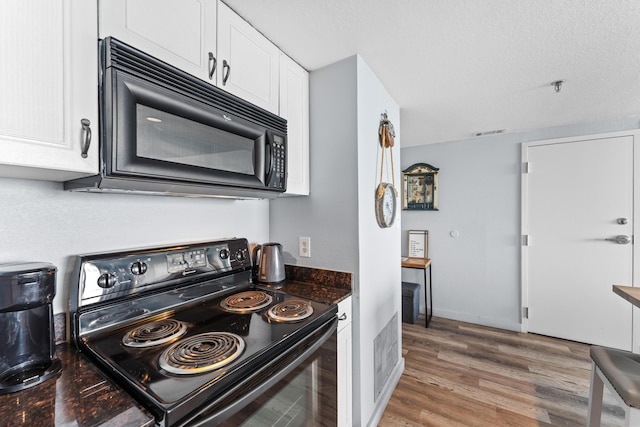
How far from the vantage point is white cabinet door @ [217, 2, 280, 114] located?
1139mm

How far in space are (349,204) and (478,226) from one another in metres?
2.42

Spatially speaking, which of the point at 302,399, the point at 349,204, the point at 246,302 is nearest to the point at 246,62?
the point at 349,204

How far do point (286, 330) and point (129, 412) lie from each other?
51 centimetres

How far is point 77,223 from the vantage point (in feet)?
3.29

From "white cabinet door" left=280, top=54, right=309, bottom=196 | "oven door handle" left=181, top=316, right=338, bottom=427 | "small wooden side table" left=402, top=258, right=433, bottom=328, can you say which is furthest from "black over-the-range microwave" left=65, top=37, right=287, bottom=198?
"small wooden side table" left=402, top=258, right=433, bottom=328

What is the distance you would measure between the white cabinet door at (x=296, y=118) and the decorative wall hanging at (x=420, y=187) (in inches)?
91.3

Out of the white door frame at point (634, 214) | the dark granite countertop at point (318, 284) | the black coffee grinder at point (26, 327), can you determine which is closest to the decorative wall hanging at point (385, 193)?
the dark granite countertop at point (318, 284)

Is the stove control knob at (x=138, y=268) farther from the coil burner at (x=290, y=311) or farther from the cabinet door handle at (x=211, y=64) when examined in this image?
the cabinet door handle at (x=211, y=64)

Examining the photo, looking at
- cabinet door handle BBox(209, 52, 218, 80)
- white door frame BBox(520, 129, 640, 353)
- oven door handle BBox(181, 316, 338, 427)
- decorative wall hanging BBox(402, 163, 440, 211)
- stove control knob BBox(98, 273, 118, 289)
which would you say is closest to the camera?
oven door handle BBox(181, 316, 338, 427)

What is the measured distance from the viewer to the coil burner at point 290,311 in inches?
43.6

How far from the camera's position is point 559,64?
161cm

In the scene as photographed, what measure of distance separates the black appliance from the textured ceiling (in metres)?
1.19

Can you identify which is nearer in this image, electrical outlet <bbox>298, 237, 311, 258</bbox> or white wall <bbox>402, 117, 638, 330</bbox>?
electrical outlet <bbox>298, 237, 311, 258</bbox>

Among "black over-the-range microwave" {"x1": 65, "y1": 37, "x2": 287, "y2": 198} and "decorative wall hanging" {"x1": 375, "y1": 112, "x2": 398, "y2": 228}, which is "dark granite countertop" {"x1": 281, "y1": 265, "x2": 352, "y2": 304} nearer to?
"decorative wall hanging" {"x1": 375, "y1": 112, "x2": 398, "y2": 228}
